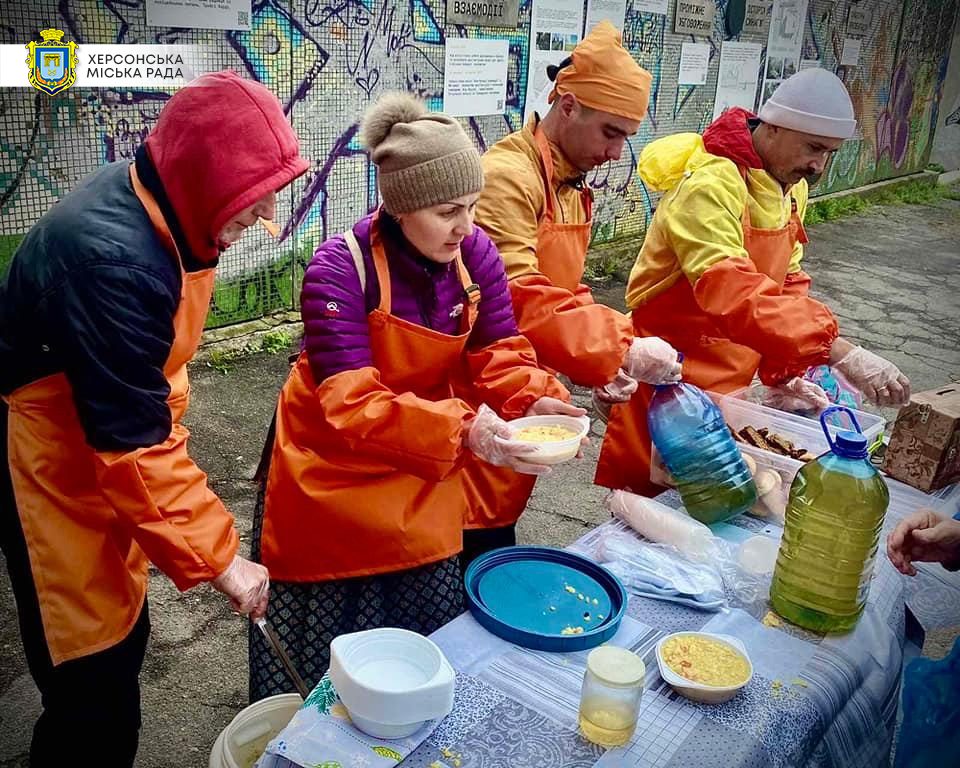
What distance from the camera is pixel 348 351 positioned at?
7.24ft

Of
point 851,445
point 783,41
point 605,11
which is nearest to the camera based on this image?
point 851,445

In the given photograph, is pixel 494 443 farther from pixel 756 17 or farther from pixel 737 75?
pixel 756 17

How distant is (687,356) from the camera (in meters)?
3.17

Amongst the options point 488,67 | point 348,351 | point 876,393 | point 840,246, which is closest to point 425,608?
point 348,351

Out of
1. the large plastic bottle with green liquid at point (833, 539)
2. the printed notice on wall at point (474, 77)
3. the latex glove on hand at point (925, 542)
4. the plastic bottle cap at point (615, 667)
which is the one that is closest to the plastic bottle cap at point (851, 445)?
the large plastic bottle with green liquid at point (833, 539)

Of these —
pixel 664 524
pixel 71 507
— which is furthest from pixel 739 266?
pixel 71 507

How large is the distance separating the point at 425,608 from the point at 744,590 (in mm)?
889

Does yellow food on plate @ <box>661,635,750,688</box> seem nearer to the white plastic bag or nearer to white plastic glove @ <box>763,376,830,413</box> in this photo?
the white plastic bag

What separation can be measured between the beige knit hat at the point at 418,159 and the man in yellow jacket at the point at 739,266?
931 mm

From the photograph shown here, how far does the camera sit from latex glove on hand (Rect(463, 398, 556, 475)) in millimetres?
2168

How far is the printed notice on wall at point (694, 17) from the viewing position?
9.18 m

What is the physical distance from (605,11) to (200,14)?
4256 millimetres

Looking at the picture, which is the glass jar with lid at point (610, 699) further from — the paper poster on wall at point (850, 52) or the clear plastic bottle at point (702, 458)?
the paper poster on wall at point (850, 52)

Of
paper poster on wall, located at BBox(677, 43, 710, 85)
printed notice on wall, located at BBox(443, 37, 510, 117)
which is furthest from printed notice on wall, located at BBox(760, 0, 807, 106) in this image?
printed notice on wall, located at BBox(443, 37, 510, 117)
